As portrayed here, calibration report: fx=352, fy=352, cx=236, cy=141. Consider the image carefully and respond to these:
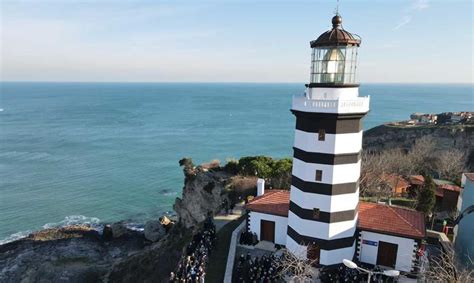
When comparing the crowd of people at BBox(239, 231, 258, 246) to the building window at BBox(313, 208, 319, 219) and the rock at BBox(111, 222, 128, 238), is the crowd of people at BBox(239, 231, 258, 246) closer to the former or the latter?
the building window at BBox(313, 208, 319, 219)

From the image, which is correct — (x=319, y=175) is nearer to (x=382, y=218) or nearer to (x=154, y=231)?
(x=382, y=218)

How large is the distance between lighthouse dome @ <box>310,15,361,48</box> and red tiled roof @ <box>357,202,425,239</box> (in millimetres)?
8287

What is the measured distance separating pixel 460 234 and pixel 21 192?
162ft

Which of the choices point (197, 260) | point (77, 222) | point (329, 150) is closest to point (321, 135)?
point (329, 150)

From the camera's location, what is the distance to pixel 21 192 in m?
46.8

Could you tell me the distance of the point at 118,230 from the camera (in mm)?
37188

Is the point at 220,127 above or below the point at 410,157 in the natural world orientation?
below

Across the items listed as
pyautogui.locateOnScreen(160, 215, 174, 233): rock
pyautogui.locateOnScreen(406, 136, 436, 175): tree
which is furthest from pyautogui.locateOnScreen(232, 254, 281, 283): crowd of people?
pyautogui.locateOnScreen(406, 136, 436, 175): tree

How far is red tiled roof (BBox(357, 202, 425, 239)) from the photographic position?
16.1 meters

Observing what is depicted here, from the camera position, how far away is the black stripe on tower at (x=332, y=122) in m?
14.4

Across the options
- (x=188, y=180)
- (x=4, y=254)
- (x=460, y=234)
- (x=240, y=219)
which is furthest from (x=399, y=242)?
(x=4, y=254)

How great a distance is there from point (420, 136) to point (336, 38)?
4578cm

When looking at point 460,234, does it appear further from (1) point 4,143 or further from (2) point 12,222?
(1) point 4,143

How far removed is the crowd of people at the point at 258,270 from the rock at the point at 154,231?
21.1m
